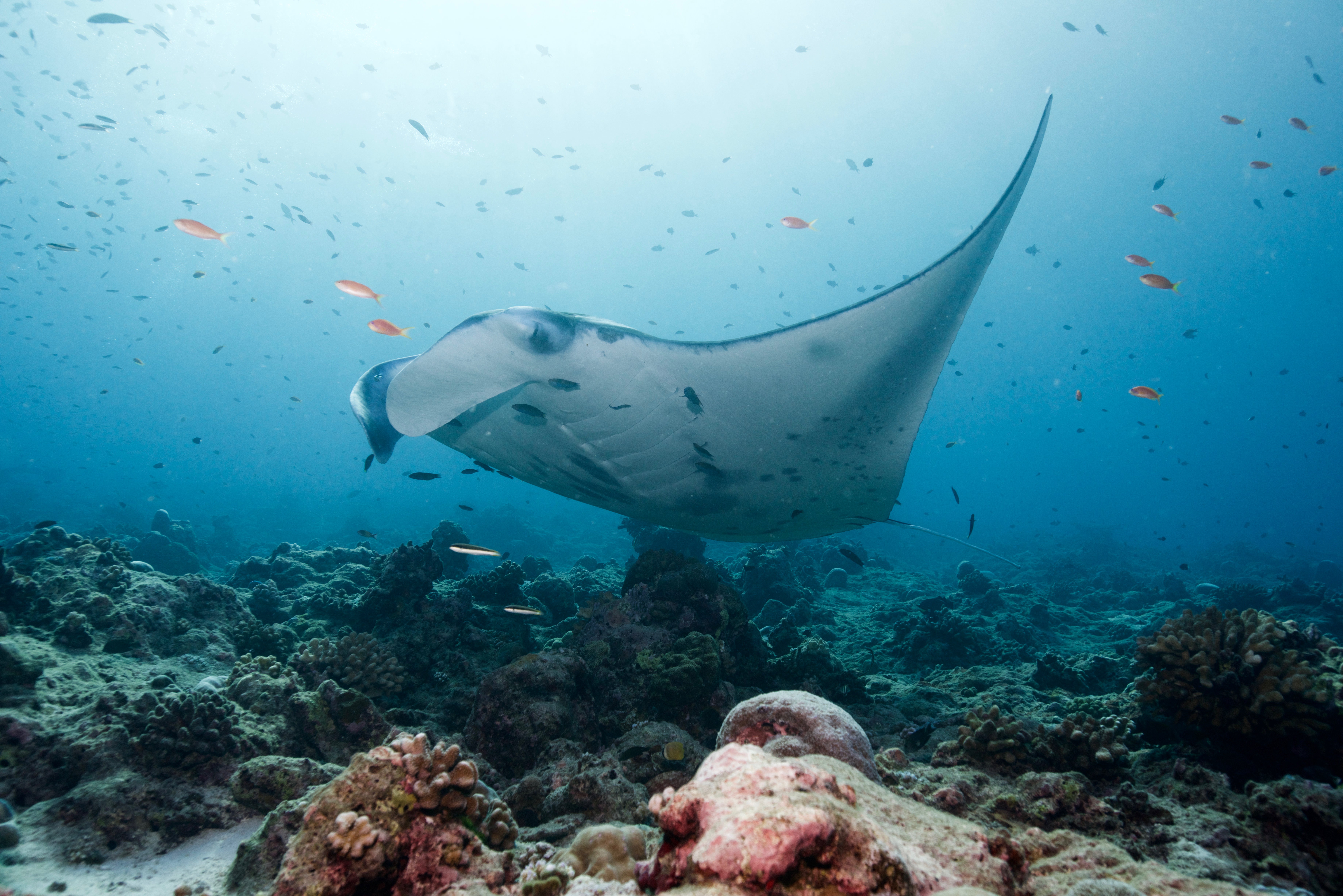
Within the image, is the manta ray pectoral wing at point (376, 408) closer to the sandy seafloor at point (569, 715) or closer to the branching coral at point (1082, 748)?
the sandy seafloor at point (569, 715)

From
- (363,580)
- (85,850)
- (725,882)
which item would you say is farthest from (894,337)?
(363,580)

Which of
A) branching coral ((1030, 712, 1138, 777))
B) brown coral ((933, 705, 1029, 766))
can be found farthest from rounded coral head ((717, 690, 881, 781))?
branching coral ((1030, 712, 1138, 777))

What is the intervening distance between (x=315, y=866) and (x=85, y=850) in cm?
223

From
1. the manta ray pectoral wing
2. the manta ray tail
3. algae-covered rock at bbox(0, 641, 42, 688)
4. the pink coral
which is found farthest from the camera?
the manta ray tail

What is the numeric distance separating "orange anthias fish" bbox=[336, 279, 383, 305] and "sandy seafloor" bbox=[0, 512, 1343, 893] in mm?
3552

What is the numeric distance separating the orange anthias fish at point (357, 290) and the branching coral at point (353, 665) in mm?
4360

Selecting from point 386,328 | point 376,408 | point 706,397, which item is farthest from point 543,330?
point 386,328

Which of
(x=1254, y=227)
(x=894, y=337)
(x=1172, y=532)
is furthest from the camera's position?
(x=1172, y=532)

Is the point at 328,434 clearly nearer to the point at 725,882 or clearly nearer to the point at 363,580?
the point at 363,580

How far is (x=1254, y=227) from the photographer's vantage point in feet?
145

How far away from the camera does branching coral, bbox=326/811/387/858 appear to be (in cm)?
148

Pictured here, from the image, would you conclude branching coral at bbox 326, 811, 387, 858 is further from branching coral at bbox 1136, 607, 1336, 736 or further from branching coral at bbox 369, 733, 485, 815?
branching coral at bbox 1136, 607, 1336, 736

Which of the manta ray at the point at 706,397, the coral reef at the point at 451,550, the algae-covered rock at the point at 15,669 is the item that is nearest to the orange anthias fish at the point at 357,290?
the manta ray at the point at 706,397

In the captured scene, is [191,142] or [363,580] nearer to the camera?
[363,580]
